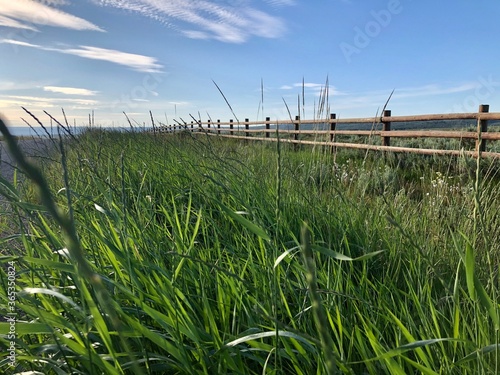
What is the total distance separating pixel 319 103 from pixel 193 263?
6.40 feet

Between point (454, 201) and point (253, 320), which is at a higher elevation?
point (454, 201)

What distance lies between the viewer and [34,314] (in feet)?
4.10

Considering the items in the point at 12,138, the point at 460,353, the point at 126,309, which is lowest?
the point at 460,353

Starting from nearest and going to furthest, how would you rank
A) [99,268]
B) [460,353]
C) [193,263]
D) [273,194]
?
[460,353] → [99,268] → [193,263] → [273,194]

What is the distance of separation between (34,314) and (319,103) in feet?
8.30

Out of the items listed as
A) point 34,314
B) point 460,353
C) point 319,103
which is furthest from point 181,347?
point 319,103

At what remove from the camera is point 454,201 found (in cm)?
216

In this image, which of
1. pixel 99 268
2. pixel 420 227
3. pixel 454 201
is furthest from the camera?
pixel 420 227

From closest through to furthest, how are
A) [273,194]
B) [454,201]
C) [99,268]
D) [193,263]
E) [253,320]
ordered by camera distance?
1. [253,320]
2. [99,268]
3. [193,263]
4. [454,201]
5. [273,194]

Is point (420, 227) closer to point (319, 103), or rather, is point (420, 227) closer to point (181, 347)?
point (319, 103)

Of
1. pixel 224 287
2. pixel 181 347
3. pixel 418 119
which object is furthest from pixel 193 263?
pixel 418 119

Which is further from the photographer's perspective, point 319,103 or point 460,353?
point 319,103

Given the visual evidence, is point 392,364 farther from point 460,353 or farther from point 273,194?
point 273,194

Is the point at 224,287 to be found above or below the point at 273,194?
below
